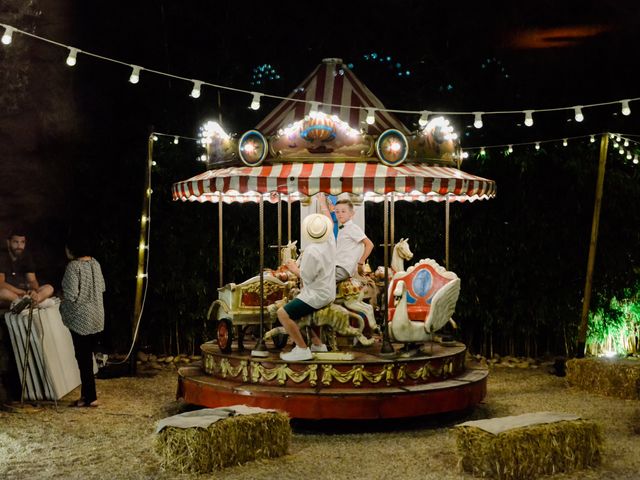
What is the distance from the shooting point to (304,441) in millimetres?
7070

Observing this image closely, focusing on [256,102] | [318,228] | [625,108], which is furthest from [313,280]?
[625,108]

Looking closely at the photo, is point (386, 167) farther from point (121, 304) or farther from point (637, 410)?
point (121, 304)

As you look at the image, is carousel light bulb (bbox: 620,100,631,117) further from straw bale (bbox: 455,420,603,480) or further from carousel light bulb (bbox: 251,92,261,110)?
carousel light bulb (bbox: 251,92,261,110)

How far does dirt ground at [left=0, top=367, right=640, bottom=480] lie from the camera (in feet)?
19.9

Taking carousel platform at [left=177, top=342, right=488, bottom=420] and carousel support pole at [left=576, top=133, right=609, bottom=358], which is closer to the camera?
carousel platform at [left=177, top=342, right=488, bottom=420]

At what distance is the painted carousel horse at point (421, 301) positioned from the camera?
7887 mm

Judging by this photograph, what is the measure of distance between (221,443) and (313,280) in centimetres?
205

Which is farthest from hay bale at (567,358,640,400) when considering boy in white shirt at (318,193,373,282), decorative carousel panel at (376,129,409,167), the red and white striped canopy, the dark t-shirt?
the dark t-shirt

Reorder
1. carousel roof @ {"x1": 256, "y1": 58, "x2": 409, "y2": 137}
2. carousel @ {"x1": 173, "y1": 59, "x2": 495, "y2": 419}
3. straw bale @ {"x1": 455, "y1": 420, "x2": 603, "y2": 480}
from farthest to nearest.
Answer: carousel roof @ {"x1": 256, "y1": 58, "x2": 409, "y2": 137} < carousel @ {"x1": 173, "y1": 59, "x2": 495, "y2": 419} < straw bale @ {"x1": 455, "y1": 420, "x2": 603, "y2": 480}

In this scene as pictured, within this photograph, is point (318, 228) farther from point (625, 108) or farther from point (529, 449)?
point (625, 108)

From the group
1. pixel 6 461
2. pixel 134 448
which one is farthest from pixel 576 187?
pixel 6 461

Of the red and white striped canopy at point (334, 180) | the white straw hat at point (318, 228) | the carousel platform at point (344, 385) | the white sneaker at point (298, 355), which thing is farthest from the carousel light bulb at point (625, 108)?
the white sneaker at point (298, 355)

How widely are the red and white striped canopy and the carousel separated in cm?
1

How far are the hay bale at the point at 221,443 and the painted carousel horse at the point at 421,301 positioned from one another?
6.27 ft
